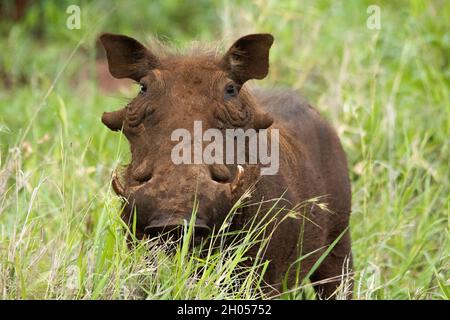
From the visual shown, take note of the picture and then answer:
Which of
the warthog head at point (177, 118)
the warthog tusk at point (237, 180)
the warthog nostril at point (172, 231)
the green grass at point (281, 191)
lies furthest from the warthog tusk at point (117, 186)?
the warthog tusk at point (237, 180)

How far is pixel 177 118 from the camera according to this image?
421cm

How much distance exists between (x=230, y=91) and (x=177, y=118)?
1.04ft

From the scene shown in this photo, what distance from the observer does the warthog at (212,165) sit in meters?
4.02

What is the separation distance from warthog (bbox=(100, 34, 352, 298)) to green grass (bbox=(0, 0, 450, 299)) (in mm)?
164

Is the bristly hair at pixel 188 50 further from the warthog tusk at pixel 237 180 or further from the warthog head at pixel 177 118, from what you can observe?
the warthog tusk at pixel 237 180

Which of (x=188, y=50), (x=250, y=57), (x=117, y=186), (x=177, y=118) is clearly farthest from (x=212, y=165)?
(x=188, y=50)

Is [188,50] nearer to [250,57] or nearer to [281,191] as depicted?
[250,57]

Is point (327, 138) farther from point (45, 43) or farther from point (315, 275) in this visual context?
point (45, 43)

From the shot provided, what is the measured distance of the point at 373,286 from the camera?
504 cm

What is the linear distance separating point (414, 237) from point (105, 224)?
2304 millimetres

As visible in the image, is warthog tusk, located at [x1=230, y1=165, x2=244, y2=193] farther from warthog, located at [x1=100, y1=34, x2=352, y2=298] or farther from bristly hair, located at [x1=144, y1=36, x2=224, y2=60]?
bristly hair, located at [x1=144, y1=36, x2=224, y2=60]

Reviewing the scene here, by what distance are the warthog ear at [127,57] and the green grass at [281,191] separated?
311mm
